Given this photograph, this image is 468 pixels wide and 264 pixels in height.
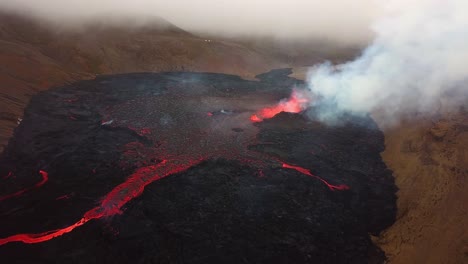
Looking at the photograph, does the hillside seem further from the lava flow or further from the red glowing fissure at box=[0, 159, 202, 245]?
the lava flow

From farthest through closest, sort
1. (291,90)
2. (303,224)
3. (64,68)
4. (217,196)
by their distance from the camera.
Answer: (291,90), (64,68), (217,196), (303,224)

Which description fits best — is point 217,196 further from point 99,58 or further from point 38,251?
point 99,58

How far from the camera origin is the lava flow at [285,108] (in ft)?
187

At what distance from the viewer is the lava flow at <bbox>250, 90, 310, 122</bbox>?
57.0 meters

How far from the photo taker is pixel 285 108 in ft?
205

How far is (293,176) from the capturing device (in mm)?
38688

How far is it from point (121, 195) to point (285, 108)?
119ft

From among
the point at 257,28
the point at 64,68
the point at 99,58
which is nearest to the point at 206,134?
the point at 64,68

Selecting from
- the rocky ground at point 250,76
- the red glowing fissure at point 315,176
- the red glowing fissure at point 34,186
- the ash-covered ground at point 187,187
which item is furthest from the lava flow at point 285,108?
the red glowing fissure at point 34,186

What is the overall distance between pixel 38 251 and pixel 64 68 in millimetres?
56629

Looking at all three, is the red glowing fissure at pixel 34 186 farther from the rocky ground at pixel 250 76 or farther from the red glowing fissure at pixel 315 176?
the red glowing fissure at pixel 315 176

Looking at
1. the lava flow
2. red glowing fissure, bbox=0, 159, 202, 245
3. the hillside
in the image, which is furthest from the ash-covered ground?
the hillside

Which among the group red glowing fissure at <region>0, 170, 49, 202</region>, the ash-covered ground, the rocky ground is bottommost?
red glowing fissure at <region>0, 170, 49, 202</region>

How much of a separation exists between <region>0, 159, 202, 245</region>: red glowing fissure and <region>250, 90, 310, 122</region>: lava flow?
62.7 feet
